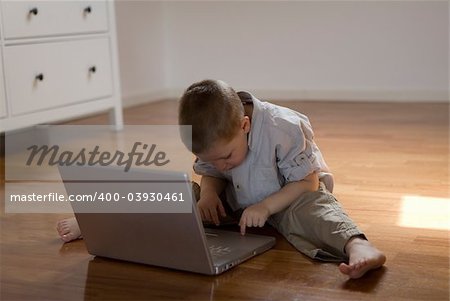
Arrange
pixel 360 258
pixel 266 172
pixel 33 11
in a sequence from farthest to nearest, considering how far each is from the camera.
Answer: pixel 33 11 → pixel 266 172 → pixel 360 258

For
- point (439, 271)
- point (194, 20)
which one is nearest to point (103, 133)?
point (194, 20)

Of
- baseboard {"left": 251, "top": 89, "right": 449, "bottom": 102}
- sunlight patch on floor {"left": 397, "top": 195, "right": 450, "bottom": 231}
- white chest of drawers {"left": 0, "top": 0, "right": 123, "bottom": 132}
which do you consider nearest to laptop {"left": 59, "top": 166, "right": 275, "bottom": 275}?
sunlight patch on floor {"left": 397, "top": 195, "right": 450, "bottom": 231}

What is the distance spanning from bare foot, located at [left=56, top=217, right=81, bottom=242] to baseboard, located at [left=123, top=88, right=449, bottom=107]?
1.88 metres

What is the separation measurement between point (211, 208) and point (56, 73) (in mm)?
1113

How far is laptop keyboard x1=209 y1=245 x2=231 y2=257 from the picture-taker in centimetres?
116

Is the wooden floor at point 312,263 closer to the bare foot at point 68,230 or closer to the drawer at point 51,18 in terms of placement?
the bare foot at point 68,230

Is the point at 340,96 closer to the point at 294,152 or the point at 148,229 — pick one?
the point at 294,152

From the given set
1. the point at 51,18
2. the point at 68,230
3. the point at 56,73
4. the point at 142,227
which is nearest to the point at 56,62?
the point at 56,73

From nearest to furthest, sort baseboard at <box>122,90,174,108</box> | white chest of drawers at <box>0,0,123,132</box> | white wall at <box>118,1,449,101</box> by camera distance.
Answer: white chest of drawers at <box>0,0,123,132</box>, white wall at <box>118,1,449,101</box>, baseboard at <box>122,90,174,108</box>

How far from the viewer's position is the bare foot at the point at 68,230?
1314 mm

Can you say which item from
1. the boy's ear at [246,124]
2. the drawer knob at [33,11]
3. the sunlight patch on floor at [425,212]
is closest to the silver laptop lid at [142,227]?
the boy's ear at [246,124]

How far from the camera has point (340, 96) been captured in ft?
10.4

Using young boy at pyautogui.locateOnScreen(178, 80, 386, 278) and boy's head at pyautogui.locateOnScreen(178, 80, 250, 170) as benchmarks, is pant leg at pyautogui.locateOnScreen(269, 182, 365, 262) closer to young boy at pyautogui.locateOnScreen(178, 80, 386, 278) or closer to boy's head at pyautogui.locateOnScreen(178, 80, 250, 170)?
young boy at pyautogui.locateOnScreen(178, 80, 386, 278)

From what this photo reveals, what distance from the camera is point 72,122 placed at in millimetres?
2781
